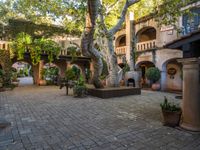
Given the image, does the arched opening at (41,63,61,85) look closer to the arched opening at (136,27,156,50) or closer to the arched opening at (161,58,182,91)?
the arched opening at (136,27,156,50)

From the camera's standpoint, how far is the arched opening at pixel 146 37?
15.4 m

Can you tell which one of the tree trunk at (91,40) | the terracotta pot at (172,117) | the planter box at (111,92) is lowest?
the terracotta pot at (172,117)

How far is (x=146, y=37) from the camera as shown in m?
18.5

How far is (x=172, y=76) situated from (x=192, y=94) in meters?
11.6

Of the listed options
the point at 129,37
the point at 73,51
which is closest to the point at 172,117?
the point at 129,37

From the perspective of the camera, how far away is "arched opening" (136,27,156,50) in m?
15.4

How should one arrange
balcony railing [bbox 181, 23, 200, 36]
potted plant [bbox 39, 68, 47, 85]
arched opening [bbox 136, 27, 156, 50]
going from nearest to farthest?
balcony railing [bbox 181, 23, 200, 36] → arched opening [bbox 136, 27, 156, 50] → potted plant [bbox 39, 68, 47, 85]

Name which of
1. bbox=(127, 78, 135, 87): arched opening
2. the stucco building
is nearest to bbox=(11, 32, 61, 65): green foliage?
the stucco building

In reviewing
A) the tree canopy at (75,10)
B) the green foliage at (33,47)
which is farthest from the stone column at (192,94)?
the green foliage at (33,47)

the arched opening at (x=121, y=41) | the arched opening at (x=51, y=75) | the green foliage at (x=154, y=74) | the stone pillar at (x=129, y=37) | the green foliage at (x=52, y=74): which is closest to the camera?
the green foliage at (x=154, y=74)

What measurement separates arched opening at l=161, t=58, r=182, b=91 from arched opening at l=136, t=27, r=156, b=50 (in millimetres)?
2336

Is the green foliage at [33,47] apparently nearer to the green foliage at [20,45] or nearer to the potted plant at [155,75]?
the green foliage at [20,45]

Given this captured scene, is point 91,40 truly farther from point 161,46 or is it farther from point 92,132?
point 161,46

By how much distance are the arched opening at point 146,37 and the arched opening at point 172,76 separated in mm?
2336
